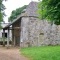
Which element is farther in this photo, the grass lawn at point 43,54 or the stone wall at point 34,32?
the stone wall at point 34,32

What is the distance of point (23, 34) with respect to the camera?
43.9m

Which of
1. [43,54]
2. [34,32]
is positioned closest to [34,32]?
[34,32]

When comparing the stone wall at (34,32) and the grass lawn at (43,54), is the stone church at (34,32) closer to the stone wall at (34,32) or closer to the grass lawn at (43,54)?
the stone wall at (34,32)

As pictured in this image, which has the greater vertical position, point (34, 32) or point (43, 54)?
point (34, 32)

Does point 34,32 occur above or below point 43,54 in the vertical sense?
above

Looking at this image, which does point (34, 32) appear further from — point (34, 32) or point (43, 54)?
point (43, 54)

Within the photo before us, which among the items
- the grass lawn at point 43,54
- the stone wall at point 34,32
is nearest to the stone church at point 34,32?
the stone wall at point 34,32

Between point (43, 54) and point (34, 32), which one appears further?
point (34, 32)

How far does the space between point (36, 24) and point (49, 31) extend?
8.12ft

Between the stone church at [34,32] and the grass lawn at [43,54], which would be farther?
the stone church at [34,32]

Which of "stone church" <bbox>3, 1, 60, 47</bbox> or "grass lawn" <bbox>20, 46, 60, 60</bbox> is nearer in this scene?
"grass lawn" <bbox>20, 46, 60, 60</bbox>

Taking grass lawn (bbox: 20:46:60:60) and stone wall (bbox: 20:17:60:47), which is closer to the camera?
grass lawn (bbox: 20:46:60:60)

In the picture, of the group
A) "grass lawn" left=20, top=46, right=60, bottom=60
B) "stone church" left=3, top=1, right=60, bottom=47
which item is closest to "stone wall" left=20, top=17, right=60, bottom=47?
"stone church" left=3, top=1, right=60, bottom=47

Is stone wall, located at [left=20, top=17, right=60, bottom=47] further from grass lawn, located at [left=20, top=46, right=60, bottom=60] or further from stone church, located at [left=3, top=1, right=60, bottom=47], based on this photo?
grass lawn, located at [left=20, top=46, right=60, bottom=60]
